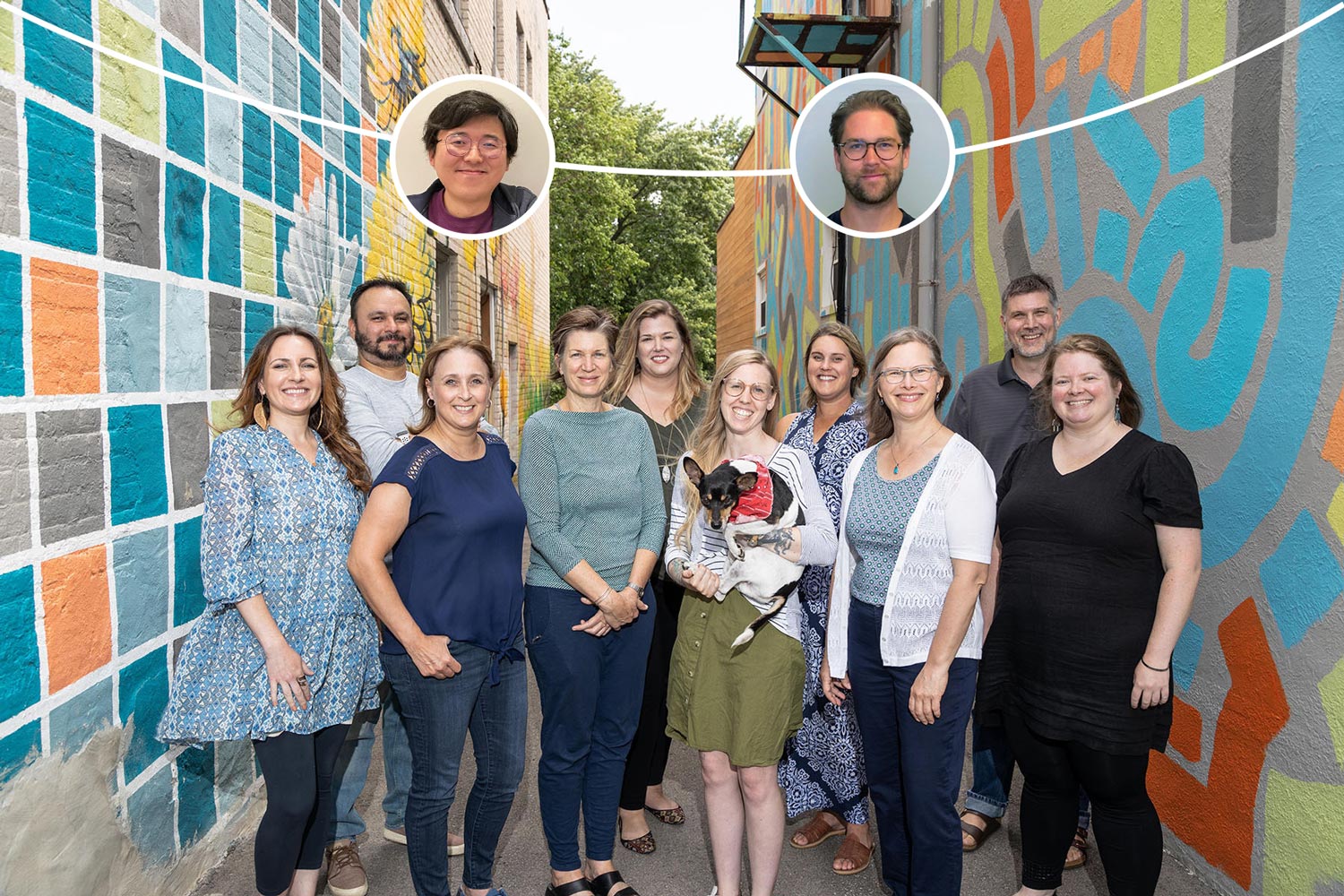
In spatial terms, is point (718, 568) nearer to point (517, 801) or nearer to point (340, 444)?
point (340, 444)

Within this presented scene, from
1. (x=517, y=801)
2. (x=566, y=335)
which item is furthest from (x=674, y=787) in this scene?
(x=566, y=335)

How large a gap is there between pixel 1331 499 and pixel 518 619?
2.59 m

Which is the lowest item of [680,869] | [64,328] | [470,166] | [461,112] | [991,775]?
[680,869]

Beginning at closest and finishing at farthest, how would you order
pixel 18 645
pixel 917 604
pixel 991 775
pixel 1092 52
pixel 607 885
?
pixel 18 645, pixel 917 604, pixel 607 885, pixel 991 775, pixel 1092 52

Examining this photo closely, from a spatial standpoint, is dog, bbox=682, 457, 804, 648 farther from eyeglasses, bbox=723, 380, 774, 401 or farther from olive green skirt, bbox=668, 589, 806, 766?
eyeglasses, bbox=723, 380, 774, 401

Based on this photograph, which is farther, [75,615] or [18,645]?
[75,615]

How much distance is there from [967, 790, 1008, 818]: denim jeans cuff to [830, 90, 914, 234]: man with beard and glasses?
239cm

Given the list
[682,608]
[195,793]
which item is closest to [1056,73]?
[682,608]

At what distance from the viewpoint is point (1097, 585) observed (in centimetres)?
256

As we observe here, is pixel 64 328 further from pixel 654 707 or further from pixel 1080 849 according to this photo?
pixel 1080 849

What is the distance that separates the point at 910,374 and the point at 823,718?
150 cm

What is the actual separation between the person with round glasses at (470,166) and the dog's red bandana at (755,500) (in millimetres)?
1103

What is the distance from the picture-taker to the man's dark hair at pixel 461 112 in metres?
2.58

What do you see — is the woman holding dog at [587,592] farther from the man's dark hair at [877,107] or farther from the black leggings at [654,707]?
the man's dark hair at [877,107]
